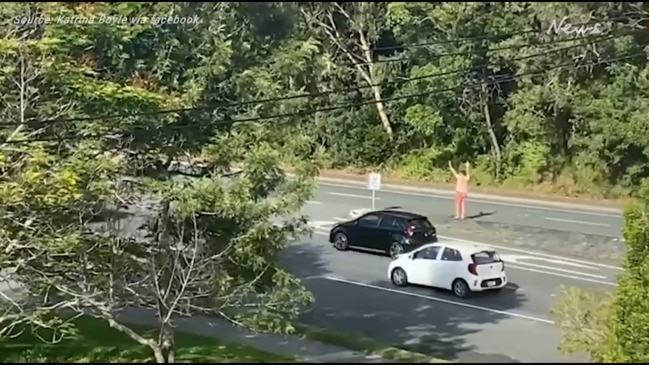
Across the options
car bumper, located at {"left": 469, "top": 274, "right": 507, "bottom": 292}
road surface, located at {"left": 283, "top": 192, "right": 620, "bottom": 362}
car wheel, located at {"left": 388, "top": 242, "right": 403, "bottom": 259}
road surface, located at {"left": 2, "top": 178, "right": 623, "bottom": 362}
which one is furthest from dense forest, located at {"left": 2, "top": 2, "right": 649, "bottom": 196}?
car wheel, located at {"left": 388, "top": 242, "right": 403, "bottom": 259}

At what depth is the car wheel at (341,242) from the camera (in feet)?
21.3

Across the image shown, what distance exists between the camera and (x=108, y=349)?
11.6 ft

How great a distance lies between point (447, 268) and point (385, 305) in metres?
0.57

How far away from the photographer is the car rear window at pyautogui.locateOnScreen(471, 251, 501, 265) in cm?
570

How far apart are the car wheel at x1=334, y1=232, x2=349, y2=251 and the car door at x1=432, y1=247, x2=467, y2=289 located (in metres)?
0.87

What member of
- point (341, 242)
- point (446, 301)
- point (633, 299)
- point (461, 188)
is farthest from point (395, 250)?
point (633, 299)

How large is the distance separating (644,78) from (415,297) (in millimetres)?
1697

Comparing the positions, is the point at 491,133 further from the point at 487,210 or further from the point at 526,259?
the point at 487,210

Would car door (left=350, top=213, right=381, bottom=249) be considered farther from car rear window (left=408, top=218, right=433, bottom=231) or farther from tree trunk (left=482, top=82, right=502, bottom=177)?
tree trunk (left=482, top=82, right=502, bottom=177)

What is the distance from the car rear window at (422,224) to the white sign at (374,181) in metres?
0.34

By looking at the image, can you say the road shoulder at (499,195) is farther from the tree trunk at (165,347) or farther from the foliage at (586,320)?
the tree trunk at (165,347)

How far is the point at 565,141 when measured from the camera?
7.05 meters

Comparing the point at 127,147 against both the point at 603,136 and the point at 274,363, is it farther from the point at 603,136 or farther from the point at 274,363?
the point at 603,136

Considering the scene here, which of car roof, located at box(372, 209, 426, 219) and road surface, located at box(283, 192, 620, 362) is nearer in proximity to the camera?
road surface, located at box(283, 192, 620, 362)
